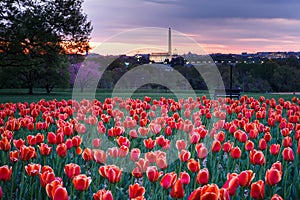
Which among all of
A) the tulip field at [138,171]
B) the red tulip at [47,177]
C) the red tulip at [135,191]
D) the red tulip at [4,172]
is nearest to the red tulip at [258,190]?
the tulip field at [138,171]

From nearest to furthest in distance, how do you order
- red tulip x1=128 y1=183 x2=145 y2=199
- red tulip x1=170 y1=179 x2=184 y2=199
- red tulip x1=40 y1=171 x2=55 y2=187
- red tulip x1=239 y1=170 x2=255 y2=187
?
red tulip x1=128 y1=183 x2=145 y2=199
red tulip x1=170 y1=179 x2=184 y2=199
red tulip x1=40 y1=171 x2=55 y2=187
red tulip x1=239 y1=170 x2=255 y2=187

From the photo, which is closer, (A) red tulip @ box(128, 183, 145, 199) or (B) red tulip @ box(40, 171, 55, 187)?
(A) red tulip @ box(128, 183, 145, 199)

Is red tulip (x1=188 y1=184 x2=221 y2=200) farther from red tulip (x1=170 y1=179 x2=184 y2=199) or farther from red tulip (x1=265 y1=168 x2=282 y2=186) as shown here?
red tulip (x1=265 y1=168 x2=282 y2=186)

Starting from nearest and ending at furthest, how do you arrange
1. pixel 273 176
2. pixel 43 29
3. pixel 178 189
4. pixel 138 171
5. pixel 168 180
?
1. pixel 178 189
2. pixel 168 180
3. pixel 273 176
4. pixel 138 171
5. pixel 43 29

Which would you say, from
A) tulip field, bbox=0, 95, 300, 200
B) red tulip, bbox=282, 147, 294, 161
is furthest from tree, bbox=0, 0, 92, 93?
red tulip, bbox=282, 147, 294, 161

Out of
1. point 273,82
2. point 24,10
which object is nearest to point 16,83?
point 24,10

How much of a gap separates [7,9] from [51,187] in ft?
59.2

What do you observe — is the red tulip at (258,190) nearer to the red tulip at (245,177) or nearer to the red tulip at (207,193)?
the red tulip at (245,177)

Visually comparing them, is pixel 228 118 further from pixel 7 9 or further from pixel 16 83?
pixel 16 83

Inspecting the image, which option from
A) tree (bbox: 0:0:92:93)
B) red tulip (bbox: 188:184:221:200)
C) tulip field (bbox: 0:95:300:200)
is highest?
tree (bbox: 0:0:92:93)

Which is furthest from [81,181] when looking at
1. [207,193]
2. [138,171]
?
[207,193]

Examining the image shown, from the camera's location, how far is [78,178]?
11.5 ft

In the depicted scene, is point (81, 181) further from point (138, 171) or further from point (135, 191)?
point (138, 171)

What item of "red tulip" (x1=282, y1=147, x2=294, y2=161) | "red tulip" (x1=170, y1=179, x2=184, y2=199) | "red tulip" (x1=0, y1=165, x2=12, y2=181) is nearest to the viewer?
"red tulip" (x1=170, y1=179, x2=184, y2=199)
